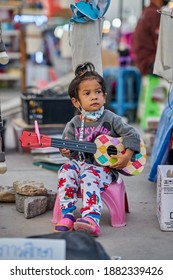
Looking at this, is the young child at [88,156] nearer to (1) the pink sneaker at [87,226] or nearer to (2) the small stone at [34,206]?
(1) the pink sneaker at [87,226]

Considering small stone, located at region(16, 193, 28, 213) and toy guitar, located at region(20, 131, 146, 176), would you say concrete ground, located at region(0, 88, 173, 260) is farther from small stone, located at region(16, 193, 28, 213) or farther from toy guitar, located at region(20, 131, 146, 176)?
toy guitar, located at region(20, 131, 146, 176)

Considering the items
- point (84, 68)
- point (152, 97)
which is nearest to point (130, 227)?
point (84, 68)

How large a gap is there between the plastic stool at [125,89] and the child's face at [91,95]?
4957 millimetres

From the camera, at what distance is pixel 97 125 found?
4.94 m

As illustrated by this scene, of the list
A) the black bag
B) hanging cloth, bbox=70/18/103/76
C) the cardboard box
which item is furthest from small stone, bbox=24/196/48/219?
the black bag

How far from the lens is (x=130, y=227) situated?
191 inches

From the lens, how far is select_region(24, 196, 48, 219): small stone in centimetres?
500

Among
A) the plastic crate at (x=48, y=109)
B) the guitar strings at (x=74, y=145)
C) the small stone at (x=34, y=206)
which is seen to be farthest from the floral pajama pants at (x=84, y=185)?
the plastic crate at (x=48, y=109)

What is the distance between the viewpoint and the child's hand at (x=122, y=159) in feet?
15.7

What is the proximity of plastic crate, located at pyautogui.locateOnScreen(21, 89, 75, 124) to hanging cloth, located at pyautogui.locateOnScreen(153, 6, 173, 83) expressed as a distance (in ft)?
5.60

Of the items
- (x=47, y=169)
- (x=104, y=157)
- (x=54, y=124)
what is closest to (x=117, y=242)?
(x=104, y=157)

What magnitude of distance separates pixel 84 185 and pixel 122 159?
12.8 inches

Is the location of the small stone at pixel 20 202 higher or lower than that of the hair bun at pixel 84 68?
lower
